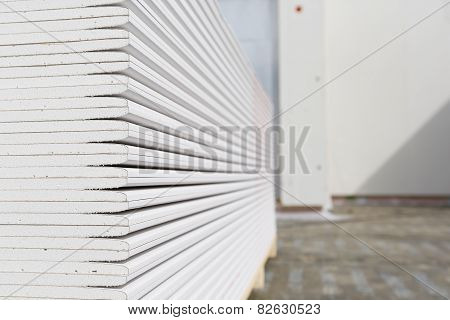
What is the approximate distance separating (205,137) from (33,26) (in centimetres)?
107

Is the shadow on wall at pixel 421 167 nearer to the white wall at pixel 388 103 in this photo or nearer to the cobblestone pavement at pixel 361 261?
the white wall at pixel 388 103

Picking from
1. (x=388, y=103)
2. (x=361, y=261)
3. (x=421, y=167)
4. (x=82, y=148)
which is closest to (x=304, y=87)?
(x=388, y=103)

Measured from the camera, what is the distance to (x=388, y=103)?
12492 mm

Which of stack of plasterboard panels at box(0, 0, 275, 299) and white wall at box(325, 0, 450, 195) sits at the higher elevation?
white wall at box(325, 0, 450, 195)

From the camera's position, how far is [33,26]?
1.35 m

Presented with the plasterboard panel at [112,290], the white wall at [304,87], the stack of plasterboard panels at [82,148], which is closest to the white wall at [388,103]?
the white wall at [304,87]

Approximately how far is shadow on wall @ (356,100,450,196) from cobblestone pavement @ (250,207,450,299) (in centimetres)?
305

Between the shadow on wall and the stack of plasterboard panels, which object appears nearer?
the stack of plasterboard panels

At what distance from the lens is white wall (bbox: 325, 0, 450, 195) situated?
1241 centimetres

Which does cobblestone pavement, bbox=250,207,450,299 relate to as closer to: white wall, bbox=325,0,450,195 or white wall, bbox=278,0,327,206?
white wall, bbox=278,0,327,206

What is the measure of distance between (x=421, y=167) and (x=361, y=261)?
7.92 meters

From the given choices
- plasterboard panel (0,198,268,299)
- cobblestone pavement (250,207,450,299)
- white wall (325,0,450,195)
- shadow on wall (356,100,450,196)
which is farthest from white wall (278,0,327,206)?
plasterboard panel (0,198,268,299)

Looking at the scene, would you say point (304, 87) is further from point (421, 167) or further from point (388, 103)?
point (421, 167)

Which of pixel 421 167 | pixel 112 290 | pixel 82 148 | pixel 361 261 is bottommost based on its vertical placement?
pixel 361 261
